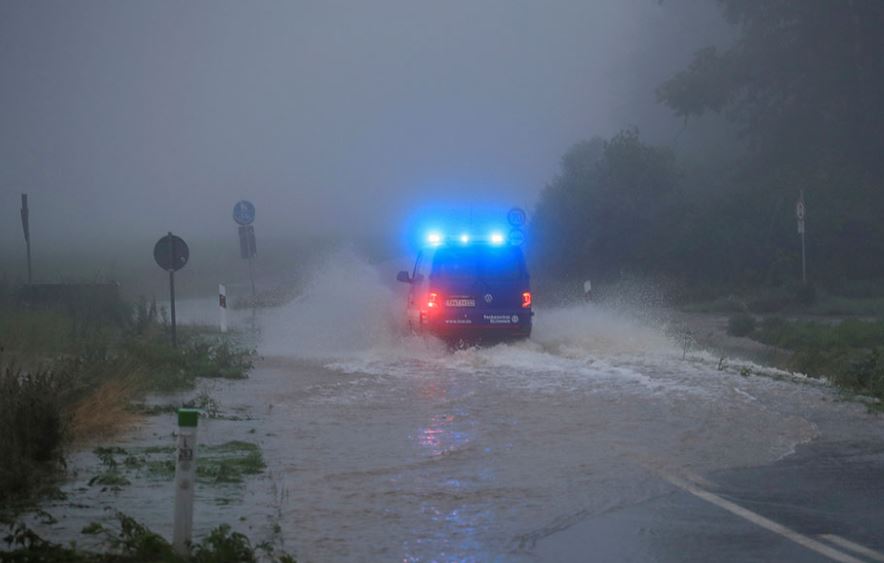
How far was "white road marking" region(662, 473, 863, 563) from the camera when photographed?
704 cm

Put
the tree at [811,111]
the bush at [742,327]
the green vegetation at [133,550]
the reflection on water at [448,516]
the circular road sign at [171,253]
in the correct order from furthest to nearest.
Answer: the tree at [811,111] → the bush at [742,327] → the circular road sign at [171,253] → the reflection on water at [448,516] → the green vegetation at [133,550]

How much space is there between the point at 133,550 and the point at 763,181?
40.2m

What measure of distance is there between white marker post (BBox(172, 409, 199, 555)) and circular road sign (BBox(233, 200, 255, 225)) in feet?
78.0

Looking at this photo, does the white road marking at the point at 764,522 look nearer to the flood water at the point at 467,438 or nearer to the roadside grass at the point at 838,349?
the flood water at the point at 467,438

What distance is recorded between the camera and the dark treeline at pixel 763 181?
39.8 metres

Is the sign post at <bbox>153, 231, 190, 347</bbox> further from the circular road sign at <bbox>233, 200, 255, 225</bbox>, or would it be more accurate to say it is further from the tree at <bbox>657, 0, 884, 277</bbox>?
the tree at <bbox>657, 0, 884, 277</bbox>

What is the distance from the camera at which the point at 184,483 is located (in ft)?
22.0

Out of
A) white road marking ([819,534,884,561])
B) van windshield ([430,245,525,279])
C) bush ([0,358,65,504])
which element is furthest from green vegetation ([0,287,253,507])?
white road marking ([819,534,884,561])

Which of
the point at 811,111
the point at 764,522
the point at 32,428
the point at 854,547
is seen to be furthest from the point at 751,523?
the point at 811,111

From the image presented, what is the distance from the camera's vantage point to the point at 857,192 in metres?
40.4

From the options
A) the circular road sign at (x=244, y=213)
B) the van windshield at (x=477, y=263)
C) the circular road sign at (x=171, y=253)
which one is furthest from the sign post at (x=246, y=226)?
the van windshield at (x=477, y=263)

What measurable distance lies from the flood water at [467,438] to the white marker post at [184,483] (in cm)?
91

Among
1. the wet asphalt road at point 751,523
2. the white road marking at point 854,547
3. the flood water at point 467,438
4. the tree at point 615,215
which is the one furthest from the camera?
the tree at point 615,215

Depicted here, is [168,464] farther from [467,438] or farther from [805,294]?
[805,294]
